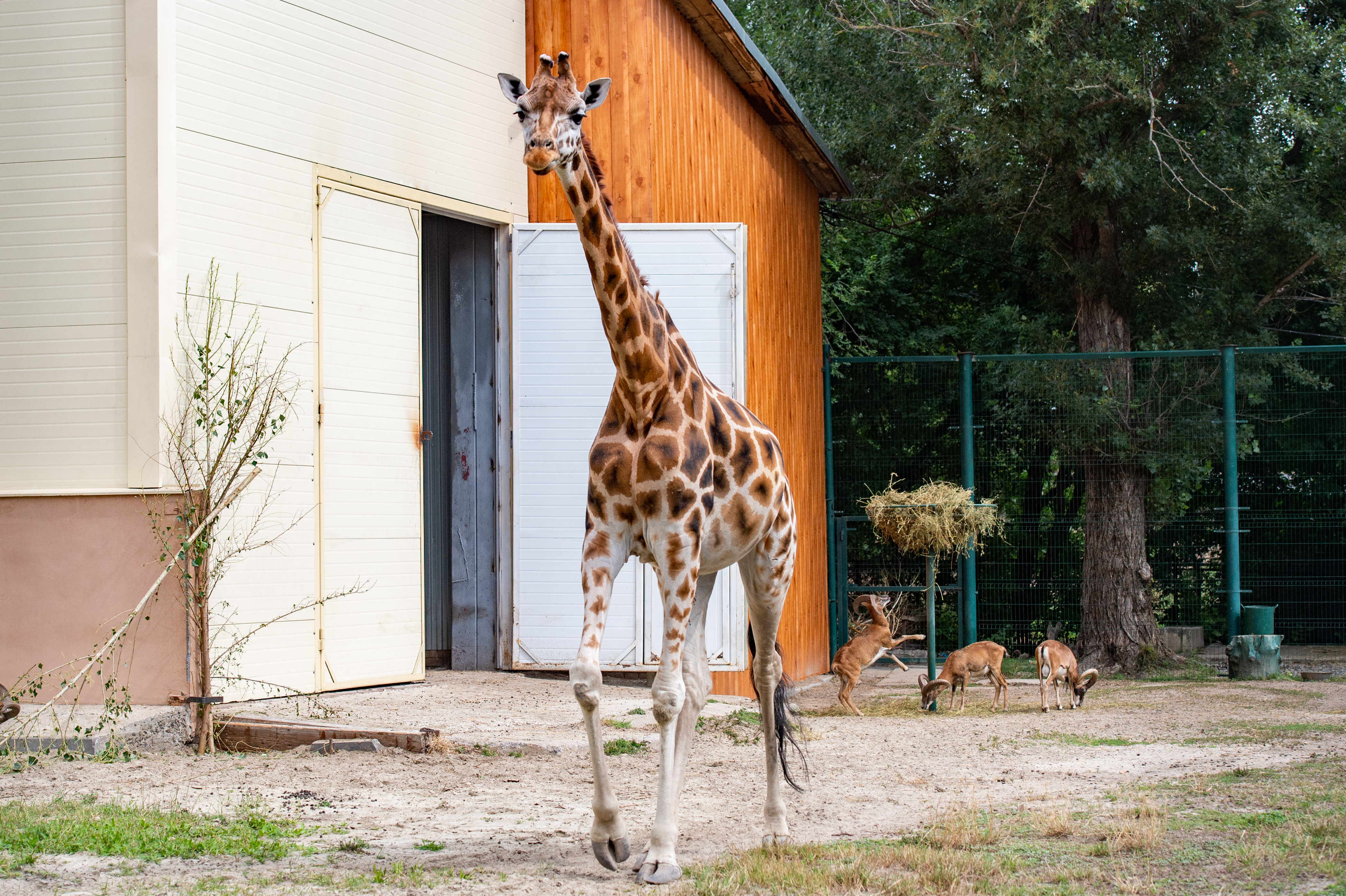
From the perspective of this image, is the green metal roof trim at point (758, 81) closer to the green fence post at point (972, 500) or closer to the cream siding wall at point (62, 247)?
the green fence post at point (972, 500)

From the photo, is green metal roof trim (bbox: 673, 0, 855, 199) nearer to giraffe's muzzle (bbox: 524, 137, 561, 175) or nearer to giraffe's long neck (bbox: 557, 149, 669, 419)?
giraffe's long neck (bbox: 557, 149, 669, 419)

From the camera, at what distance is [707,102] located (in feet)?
35.8

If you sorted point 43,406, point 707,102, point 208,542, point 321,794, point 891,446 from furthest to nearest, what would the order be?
point 891,446
point 707,102
point 43,406
point 208,542
point 321,794

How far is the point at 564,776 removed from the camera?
21.4ft

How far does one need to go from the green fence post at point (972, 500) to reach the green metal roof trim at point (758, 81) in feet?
8.34

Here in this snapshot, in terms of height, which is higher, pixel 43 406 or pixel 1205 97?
pixel 1205 97

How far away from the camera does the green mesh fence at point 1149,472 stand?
12.3 meters

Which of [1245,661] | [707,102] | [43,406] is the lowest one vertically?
[1245,661]

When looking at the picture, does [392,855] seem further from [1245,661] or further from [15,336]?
[1245,661]

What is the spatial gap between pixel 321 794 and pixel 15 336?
12.9 feet

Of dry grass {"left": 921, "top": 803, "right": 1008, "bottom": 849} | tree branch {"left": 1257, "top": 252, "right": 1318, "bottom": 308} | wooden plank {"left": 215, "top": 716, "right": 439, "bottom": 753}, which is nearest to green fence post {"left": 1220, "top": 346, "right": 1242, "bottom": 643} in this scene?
tree branch {"left": 1257, "top": 252, "right": 1318, "bottom": 308}

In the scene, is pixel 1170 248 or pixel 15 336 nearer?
pixel 15 336

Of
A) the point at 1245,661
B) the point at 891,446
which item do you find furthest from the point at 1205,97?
the point at 1245,661

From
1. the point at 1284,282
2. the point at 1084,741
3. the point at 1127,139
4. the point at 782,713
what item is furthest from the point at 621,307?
the point at 1284,282
